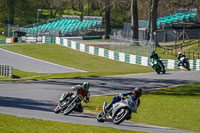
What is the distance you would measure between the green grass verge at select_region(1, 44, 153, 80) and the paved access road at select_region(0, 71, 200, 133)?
277 inches

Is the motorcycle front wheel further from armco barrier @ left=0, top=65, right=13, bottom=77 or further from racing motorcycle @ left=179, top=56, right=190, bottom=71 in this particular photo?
racing motorcycle @ left=179, top=56, right=190, bottom=71

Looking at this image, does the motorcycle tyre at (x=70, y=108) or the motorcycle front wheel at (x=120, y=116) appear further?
the motorcycle tyre at (x=70, y=108)

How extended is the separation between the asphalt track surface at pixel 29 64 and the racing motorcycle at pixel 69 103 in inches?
911

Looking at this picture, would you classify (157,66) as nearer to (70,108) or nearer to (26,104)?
(26,104)

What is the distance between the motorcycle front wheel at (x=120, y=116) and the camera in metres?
14.1

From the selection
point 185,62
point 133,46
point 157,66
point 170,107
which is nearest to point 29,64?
point 133,46

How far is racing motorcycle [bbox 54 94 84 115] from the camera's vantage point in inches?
640

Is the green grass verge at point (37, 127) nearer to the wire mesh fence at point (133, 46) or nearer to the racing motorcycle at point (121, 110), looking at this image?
the racing motorcycle at point (121, 110)

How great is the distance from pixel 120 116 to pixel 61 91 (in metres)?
10.4

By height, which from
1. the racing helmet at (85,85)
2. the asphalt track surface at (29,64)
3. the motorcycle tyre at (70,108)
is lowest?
the asphalt track surface at (29,64)

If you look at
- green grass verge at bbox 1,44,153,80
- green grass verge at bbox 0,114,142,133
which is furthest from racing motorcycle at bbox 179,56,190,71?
green grass verge at bbox 0,114,142,133

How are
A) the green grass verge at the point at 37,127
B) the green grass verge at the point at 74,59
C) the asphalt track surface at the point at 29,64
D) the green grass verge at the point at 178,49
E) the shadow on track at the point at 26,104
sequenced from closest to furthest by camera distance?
the green grass verge at the point at 37,127 < the shadow on track at the point at 26,104 < the asphalt track surface at the point at 29,64 < the green grass verge at the point at 74,59 < the green grass verge at the point at 178,49

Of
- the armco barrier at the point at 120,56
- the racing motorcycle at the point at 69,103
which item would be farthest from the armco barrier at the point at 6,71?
the racing motorcycle at the point at 69,103

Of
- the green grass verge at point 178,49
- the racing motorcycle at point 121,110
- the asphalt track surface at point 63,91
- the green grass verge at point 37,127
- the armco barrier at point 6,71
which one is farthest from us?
the green grass verge at point 178,49
